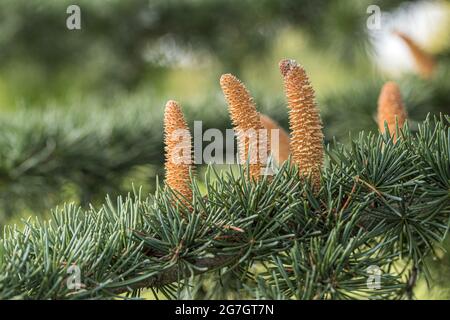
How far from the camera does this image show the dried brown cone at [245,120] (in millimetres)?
244

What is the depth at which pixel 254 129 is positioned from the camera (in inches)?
9.8

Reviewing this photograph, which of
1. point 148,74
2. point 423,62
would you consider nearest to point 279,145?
point 423,62

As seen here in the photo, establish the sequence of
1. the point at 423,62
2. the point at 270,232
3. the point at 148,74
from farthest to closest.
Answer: the point at 148,74 < the point at 423,62 < the point at 270,232

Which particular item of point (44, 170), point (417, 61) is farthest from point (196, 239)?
point (417, 61)

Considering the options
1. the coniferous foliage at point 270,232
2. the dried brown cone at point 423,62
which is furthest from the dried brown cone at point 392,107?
the dried brown cone at point 423,62

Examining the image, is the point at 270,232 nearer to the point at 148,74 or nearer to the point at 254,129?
the point at 254,129

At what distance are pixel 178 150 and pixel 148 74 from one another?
74 centimetres

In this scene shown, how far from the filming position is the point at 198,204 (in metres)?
0.25

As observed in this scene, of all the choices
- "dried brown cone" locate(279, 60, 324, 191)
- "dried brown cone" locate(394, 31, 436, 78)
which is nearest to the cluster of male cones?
"dried brown cone" locate(279, 60, 324, 191)

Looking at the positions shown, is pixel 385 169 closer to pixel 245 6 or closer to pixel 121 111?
pixel 121 111

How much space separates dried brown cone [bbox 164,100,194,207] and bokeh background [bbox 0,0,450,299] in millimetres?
216

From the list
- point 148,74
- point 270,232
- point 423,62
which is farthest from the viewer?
point 148,74

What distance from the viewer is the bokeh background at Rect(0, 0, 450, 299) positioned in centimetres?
53

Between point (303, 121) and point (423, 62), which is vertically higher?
point (423, 62)
